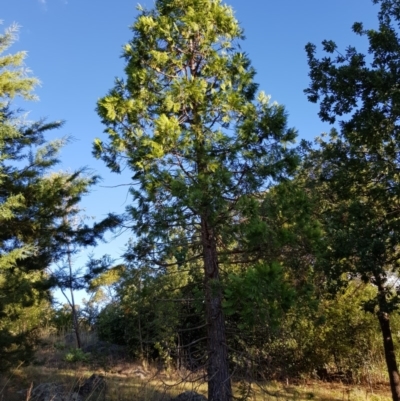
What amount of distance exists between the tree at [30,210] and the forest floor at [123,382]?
1.78 metres

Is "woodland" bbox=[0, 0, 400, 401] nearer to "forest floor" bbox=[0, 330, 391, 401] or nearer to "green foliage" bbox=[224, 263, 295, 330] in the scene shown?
"green foliage" bbox=[224, 263, 295, 330]

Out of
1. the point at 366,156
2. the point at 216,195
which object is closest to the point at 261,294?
Result: the point at 216,195

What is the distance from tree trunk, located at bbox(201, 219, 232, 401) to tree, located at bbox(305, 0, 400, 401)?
2657 mm

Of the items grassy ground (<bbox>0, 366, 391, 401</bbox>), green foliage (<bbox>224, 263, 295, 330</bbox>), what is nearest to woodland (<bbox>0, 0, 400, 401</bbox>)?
green foliage (<bbox>224, 263, 295, 330</bbox>)

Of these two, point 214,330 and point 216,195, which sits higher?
point 216,195

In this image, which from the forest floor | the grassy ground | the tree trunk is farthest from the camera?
the forest floor

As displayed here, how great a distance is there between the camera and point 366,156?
9.90m

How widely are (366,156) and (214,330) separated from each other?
6079 mm

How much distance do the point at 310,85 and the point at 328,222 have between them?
3372 millimetres

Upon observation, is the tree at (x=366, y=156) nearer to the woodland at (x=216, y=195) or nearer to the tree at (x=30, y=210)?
the woodland at (x=216, y=195)

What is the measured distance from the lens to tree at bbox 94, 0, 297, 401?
625cm

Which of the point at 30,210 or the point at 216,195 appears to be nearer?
the point at 216,195

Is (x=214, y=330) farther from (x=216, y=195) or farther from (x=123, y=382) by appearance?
(x=123, y=382)

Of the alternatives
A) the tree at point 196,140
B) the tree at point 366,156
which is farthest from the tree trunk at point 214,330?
the tree at point 366,156
